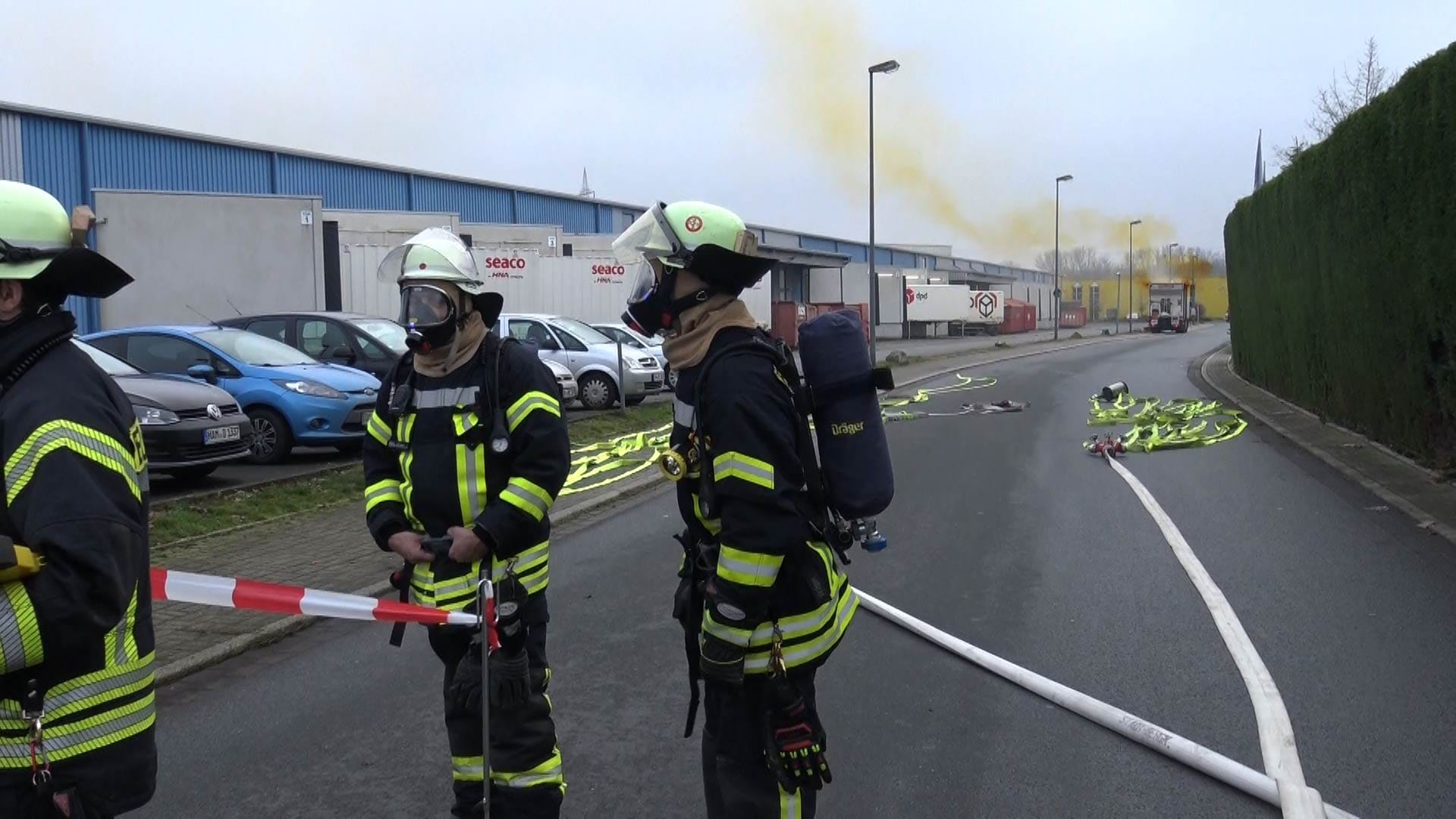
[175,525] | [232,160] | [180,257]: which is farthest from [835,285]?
[175,525]

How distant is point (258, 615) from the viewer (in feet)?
22.5

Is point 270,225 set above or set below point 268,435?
above

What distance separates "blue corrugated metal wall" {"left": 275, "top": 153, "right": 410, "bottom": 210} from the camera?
36.2 meters

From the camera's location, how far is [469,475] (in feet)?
11.5

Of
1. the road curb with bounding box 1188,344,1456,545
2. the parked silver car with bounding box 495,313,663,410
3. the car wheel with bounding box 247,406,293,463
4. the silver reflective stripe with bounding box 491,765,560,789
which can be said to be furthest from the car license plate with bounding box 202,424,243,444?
the road curb with bounding box 1188,344,1456,545

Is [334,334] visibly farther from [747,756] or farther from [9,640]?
[9,640]

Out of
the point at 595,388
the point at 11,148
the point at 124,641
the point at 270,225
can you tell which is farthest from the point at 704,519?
the point at 11,148

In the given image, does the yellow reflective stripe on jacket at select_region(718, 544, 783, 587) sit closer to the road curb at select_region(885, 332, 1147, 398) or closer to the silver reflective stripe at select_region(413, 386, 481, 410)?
the silver reflective stripe at select_region(413, 386, 481, 410)

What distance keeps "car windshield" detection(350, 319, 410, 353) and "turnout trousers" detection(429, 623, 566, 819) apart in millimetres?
12054

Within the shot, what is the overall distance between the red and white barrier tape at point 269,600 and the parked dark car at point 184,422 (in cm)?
774

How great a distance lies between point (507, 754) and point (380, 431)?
1.08m

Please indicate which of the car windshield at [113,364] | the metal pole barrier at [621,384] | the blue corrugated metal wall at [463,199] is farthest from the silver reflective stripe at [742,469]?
the blue corrugated metal wall at [463,199]

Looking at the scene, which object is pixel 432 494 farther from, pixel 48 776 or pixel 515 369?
pixel 48 776

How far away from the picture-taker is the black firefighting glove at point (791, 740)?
3035mm
